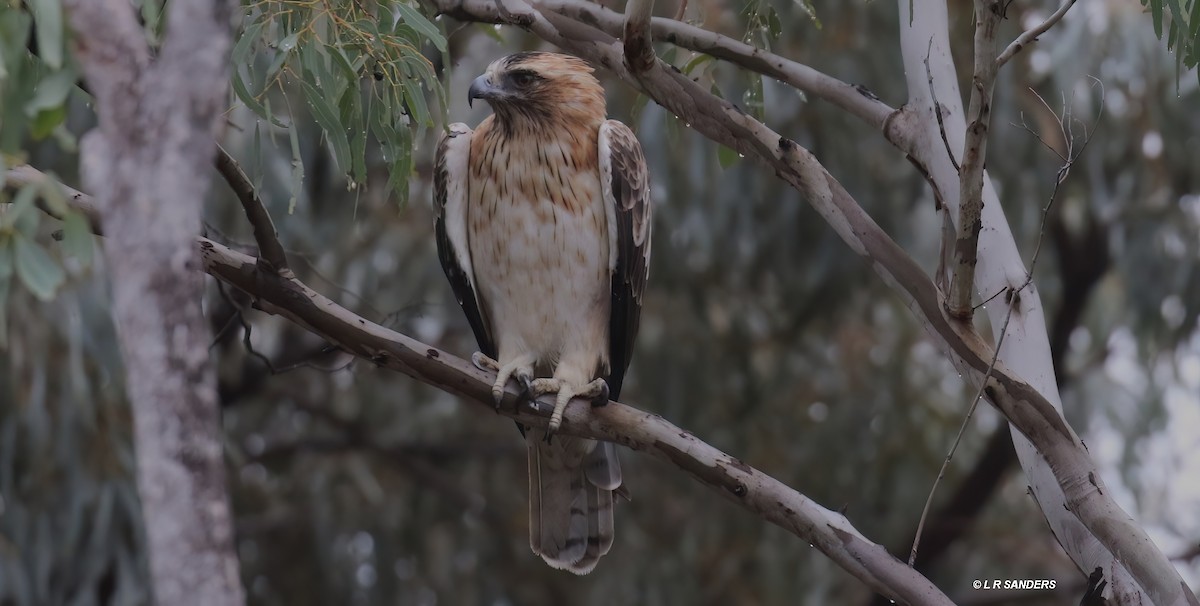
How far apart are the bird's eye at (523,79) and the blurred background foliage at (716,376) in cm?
121

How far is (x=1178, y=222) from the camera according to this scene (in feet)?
19.4

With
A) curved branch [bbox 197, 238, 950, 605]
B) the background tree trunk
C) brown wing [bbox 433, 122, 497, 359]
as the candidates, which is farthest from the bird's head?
the background tree trunk

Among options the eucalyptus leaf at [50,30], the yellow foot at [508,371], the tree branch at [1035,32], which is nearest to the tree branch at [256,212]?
the yellow foot at [508,371]

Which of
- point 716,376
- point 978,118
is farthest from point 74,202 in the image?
point 716,376

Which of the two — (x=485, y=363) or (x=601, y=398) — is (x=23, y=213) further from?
(x=485, y=363)

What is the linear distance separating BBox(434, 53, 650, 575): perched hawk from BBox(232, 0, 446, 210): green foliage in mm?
690

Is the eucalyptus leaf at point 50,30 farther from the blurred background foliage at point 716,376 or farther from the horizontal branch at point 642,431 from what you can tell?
the blurred background foliage at point 716,376

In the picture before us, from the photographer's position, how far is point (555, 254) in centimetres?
352

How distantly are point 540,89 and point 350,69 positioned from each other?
1.17 meters

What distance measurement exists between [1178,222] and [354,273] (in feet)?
11.6

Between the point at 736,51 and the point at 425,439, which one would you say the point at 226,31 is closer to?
the point at 736,51

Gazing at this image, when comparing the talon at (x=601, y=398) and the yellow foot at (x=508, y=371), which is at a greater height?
the talon at (x=601, y=398)

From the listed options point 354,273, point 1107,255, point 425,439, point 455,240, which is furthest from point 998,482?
point 455,240

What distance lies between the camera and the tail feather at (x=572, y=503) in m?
3.55
